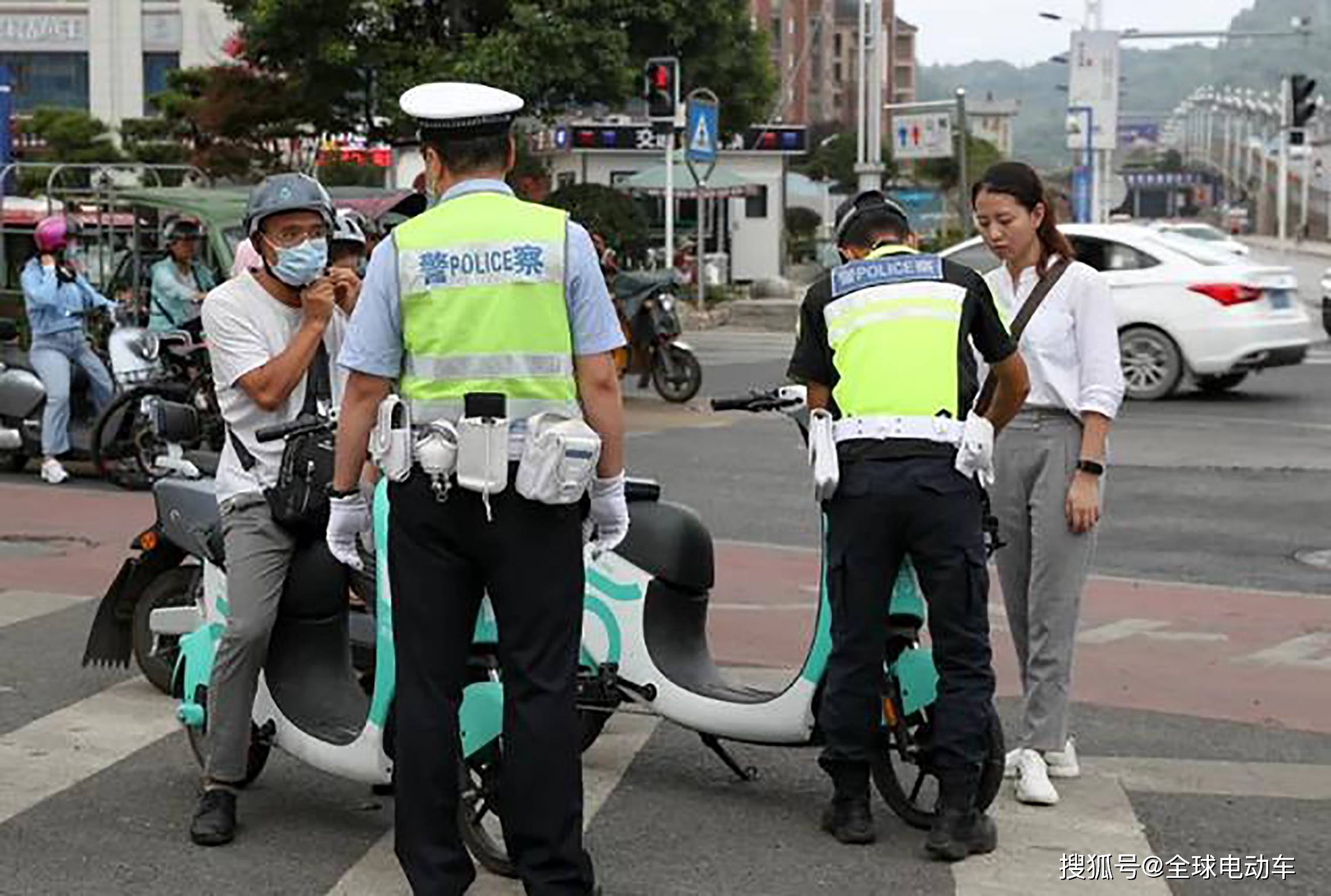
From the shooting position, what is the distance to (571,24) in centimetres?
2944

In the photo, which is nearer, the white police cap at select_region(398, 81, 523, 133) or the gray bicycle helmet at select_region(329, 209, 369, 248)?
the white police cap at select_region(398, 81, 523, 133)

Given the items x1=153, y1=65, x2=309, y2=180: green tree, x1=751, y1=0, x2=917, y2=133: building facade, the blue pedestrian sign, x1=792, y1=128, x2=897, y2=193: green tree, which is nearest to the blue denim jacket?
the blue pedestrian sign

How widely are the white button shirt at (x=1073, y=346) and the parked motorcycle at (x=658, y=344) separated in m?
12.3

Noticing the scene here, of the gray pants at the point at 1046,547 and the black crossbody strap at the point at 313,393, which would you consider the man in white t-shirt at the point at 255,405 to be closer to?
the black crossbody strap at the point at 313,393

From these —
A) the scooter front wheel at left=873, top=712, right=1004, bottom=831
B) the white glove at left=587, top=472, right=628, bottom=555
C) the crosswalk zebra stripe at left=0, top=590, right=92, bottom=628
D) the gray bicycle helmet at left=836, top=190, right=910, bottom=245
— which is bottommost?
the crosswalk zebra stripe at left=0, top=590, right=92, bottom=628

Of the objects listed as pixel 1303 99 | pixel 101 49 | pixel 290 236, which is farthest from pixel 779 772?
pixel 101 49

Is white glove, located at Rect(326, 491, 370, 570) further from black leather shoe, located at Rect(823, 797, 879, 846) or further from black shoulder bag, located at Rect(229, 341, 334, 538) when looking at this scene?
black leather shoe, located at Rect(823, 797, 879, 846)

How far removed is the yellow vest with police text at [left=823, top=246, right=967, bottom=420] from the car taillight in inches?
540

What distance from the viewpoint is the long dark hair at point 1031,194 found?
245 inches

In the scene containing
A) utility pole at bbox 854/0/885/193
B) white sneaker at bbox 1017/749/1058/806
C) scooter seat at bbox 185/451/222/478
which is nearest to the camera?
white sneaker at bbox 1017/749/1058/806

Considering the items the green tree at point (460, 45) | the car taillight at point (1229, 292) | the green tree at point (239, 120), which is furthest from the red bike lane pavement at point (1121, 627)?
the green tree at point (239, 120)

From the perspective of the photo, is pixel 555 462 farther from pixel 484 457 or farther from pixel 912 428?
pixel 912 428

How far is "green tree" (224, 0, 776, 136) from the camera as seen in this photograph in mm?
29422

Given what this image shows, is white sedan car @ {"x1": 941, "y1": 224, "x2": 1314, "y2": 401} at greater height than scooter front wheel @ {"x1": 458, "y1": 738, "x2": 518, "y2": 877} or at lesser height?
greater
